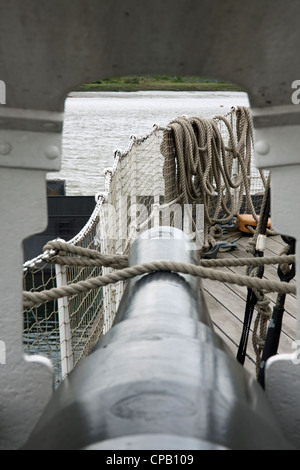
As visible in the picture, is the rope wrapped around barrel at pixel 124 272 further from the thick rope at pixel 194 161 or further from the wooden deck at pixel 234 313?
the thick rope at pixel 194 161

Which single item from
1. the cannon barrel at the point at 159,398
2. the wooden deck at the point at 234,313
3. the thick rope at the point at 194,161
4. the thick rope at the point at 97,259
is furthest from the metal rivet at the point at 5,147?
the thick rope at the point at 194,161

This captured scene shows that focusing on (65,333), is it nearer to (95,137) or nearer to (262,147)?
(262,147)

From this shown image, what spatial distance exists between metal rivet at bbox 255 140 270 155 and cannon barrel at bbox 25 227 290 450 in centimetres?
30

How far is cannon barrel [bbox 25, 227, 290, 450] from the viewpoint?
63 cm

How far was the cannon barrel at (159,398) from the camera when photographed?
0.63 metres

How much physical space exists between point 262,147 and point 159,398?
47 centimetres

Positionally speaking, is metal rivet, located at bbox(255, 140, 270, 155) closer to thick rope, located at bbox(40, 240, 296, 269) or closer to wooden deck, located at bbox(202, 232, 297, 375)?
thick rope, located at bbox(40, 240, 296, 269)

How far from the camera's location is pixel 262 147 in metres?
0.96

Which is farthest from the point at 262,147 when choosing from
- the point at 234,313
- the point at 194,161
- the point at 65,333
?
the point at 194,161

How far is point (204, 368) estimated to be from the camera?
77 cm

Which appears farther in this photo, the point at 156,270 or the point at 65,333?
the point at 65,333

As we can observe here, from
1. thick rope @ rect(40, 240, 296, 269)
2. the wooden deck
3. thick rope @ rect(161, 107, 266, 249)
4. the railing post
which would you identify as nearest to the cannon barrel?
thick rope @ rect(40, 240, 296, 269)

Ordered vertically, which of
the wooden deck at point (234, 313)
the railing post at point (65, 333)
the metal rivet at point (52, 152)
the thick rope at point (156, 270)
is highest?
the metal rivet at point (52, 152)

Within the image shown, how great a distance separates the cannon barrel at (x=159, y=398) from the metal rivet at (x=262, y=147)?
0.30 m
